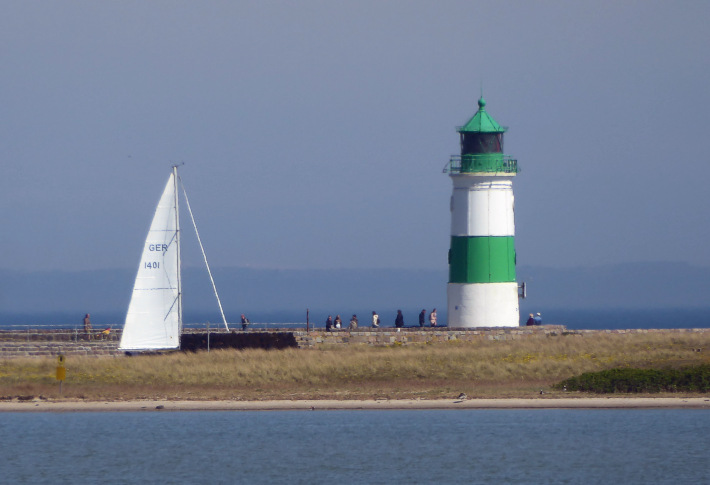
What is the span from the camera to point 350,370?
104ft

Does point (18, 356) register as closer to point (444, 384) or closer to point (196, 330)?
point (196, 330)

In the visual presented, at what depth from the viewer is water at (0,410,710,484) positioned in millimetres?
22672

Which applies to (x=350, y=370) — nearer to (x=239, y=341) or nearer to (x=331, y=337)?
(x=331, y=337)

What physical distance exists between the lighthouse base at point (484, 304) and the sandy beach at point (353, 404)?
687cm

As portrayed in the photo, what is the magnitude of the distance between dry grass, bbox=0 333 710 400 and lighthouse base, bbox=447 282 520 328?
1310mm

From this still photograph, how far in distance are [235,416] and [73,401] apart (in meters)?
4.22

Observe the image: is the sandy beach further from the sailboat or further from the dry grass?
the sailboat

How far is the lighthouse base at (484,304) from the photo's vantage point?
34.9m

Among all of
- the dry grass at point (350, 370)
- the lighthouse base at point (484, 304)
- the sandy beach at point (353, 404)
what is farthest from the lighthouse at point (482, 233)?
the sandy beach at point (353, 404)

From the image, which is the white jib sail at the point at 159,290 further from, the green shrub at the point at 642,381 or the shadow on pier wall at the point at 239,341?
the green shrub at the point at 642,381

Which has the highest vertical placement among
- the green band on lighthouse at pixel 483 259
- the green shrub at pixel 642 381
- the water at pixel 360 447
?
the green band on lighthouse at pixel 483 259

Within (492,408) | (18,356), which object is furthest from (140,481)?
(18,356)

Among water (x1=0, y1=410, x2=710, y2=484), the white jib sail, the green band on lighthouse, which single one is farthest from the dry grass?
water (x1=0, y1=410, x2=710, y2=484)

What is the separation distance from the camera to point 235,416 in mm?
28062
